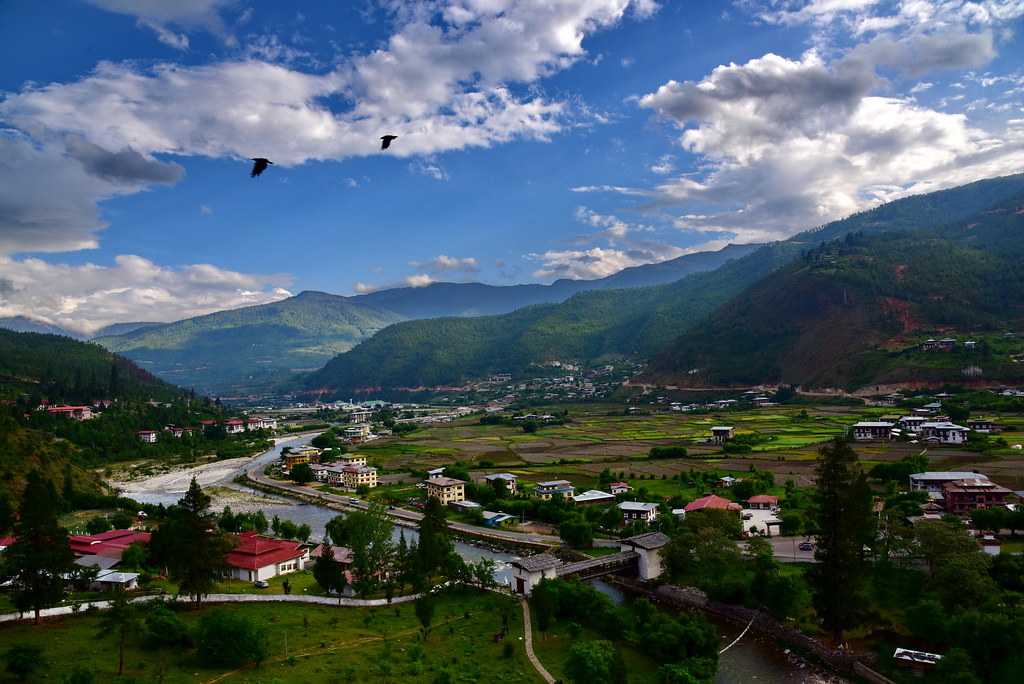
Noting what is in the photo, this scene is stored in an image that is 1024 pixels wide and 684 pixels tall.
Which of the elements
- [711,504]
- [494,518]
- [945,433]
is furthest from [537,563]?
[945,433]

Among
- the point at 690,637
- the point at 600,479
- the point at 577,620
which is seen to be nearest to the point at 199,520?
the point at 577,620

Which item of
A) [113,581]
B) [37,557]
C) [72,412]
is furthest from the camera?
[72,412]

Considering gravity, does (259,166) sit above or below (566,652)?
above

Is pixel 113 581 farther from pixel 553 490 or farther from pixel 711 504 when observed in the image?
pixel 711 504

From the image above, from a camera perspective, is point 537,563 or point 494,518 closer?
point 537,563

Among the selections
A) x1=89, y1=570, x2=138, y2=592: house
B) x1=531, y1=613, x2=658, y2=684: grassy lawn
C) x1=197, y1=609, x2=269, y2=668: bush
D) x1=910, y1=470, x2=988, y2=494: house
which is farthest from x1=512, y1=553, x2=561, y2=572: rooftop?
x1=910, y1=470, x2=988, y2=494: house

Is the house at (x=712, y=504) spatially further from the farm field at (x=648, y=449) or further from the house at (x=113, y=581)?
the house at (x=113, y=581)

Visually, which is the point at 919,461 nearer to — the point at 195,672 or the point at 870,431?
the point at 870,431
